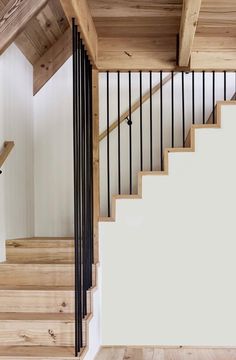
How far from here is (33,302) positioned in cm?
363

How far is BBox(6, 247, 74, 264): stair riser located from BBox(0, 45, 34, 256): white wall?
191mm

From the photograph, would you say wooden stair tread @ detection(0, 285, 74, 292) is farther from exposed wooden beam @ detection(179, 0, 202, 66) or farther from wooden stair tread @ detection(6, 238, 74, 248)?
exposed wooden beam @ detection(179, 0, 202, 66)

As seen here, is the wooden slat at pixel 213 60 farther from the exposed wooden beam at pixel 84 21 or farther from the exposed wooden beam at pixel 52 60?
the exposed wooden beam at pixel 52 60

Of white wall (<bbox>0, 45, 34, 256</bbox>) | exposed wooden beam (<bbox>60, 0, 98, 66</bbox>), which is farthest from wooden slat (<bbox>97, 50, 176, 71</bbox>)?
white wall (<bbox>0, 45, 34, 256</bbox>)

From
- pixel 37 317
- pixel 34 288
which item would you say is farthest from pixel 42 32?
pixel 37 317

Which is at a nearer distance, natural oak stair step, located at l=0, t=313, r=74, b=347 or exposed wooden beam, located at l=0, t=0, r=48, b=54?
exposed wooden beam, located at l=0, t=0, r=48, b=54

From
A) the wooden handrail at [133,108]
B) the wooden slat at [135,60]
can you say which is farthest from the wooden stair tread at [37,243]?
the wooden slat at [135,60]

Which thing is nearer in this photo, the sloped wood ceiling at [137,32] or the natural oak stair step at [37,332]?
the natural oak stair step at [37,332]

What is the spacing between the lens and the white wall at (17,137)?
4.40m

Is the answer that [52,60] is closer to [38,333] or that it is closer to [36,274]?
[36,274]

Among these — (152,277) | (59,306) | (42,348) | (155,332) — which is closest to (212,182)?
(152,277)

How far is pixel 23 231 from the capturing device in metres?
4.86

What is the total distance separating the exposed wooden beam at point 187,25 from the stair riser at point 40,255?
1.76m

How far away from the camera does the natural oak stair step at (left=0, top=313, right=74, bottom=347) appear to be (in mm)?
3326
